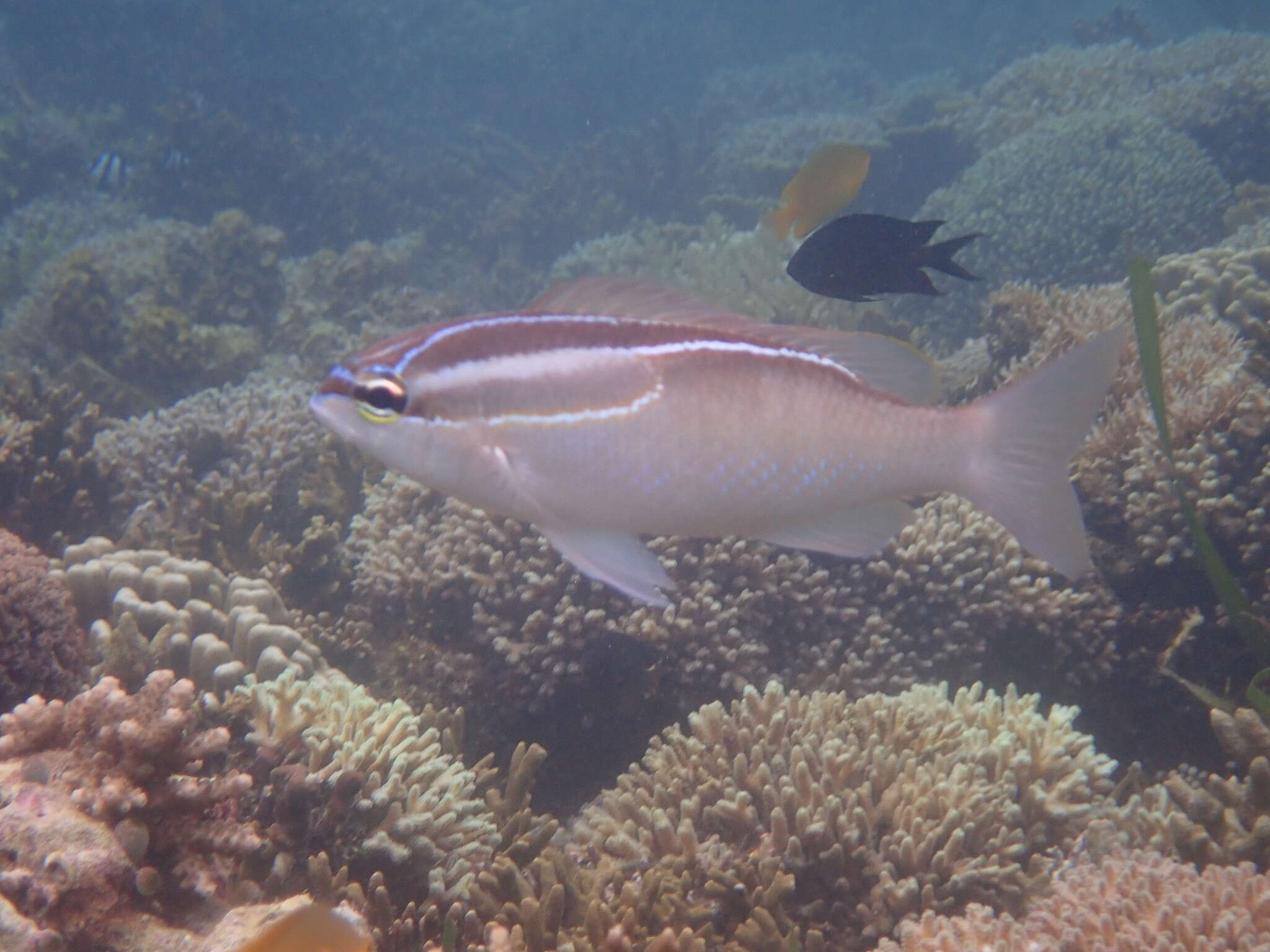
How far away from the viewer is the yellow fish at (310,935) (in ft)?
5.10

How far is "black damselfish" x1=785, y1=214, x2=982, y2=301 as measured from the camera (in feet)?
13.3

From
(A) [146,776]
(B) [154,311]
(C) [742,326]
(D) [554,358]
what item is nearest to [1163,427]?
(C) [742,326]

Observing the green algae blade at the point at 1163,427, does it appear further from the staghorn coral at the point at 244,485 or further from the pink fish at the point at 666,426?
the staghorn coral at the point at 244,485

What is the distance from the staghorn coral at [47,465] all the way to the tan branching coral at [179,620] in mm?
1686

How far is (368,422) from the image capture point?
172 centimetres

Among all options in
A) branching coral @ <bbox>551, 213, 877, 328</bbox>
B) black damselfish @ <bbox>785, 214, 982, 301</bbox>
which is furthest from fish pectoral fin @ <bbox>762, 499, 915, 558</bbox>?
branching coral @ <bbox>551, 213, 877, 328</bbox>

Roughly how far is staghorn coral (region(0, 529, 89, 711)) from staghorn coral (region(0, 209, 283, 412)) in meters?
7.44

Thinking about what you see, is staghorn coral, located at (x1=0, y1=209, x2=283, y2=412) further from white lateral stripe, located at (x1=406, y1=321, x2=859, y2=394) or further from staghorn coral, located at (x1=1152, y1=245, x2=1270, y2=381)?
staghorn coral, located at (x1=1152, y1=245, x2=1270, y2=381)

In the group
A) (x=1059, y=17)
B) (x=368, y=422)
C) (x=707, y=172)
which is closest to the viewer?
(x=368, y=422)

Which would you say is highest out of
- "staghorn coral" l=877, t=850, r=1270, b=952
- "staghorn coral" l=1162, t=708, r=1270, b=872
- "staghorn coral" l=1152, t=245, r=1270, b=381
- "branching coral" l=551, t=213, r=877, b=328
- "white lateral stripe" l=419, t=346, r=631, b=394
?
"branching coral" l=551, t=213, r=877, b=328

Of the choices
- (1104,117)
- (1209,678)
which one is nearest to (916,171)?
(1104,117)

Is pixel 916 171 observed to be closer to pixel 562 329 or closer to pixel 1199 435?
pixel 1199 435

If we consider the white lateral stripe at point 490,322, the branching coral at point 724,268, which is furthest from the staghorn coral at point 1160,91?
the white lateral stripe at point 490,322

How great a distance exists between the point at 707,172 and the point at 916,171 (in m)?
5.16
